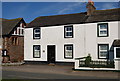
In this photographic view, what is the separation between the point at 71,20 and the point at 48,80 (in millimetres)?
13417

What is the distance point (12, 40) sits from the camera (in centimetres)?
2912

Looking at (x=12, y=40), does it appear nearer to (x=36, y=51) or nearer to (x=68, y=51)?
(x=36, y=51)

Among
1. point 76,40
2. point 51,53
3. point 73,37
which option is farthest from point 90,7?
point 51,53

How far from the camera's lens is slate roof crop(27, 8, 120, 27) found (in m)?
21.9

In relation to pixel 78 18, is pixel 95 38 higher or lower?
lower

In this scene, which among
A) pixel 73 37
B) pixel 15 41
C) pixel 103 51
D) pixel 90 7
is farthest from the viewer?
pixel 15 41

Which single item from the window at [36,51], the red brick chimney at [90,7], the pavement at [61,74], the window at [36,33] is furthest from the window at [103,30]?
the window at [36,51]

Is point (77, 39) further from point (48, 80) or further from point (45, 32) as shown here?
point (48, 80)

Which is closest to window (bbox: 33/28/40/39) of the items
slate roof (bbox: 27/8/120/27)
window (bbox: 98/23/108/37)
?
slate roof (bbox: 27/8/120/27)

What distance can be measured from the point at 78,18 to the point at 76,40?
137 inches

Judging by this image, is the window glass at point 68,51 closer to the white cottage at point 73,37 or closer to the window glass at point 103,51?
the white cottage at point 73,37

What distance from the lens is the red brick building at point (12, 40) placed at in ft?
92.1

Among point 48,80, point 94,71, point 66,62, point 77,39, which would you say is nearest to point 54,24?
point 77,39

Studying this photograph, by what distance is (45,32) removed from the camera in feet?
82.4
